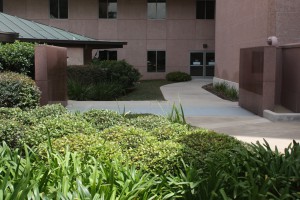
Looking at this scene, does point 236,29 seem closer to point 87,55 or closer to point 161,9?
point 87,55

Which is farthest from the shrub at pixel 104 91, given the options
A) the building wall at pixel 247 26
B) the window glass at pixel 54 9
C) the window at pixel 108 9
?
the window glass at pixel 54 9

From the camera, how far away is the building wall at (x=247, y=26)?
15883 millimetres

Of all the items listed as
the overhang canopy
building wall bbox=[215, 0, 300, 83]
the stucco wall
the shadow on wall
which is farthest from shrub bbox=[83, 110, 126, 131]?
the overhang canopy

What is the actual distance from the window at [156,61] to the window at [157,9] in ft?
8.69

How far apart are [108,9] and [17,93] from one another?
83.1 ft

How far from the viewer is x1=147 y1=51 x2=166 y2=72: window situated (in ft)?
118

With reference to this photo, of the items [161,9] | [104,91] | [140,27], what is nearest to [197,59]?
[161,9]

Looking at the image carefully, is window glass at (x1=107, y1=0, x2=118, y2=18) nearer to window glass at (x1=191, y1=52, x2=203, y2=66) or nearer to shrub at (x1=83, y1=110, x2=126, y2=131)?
window glass at (x1=191, y1=52, x2=203, y2=66)

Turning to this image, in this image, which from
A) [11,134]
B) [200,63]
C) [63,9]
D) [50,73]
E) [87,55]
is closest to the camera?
[11,134]

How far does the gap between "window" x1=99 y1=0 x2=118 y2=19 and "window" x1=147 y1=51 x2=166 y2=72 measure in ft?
13.0

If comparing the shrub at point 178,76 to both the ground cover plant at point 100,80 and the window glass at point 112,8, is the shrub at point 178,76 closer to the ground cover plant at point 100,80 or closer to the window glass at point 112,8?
the window glass at point 112,8

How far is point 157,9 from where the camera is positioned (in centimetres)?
3584

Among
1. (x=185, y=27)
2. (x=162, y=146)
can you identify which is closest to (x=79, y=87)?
(x=162, y=146)

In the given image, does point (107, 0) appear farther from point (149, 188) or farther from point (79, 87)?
point (149, 188)
